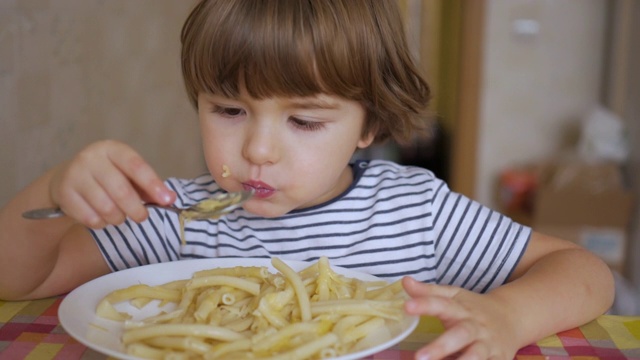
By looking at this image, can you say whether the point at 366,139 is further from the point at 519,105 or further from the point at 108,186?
the point at 519,105

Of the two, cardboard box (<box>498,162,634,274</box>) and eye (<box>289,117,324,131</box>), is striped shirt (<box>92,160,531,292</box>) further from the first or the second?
cardboard box (<box>498,162,634,274</box>)

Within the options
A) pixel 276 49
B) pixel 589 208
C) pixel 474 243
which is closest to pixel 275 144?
pixel 276 49

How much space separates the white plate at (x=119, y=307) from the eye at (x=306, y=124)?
19cm

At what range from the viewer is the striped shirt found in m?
1.08

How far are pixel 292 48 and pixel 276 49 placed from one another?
0.07 feet

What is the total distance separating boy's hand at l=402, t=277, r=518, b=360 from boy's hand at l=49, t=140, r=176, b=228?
27 centimetres

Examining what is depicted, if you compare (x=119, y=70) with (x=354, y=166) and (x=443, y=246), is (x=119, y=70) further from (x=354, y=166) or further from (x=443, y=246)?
(x=443, y=246)

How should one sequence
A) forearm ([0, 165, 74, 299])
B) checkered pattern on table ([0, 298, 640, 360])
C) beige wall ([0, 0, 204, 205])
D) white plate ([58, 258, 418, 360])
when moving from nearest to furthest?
white plate ([58, 258, 418, 360]), checkered pattern on table ([0, 298, 640, 360]), forearm ([0, 165, 74, 299]), beige wall ([0, 0, 204, 205])

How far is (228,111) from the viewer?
98 cm

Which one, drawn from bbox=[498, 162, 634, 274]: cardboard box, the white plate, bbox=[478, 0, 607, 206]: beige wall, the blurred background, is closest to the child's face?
the white plate

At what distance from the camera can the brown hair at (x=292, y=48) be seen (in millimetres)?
925

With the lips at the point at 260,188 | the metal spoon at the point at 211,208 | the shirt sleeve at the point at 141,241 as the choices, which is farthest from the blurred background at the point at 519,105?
the metal spoon at the point at 211,208

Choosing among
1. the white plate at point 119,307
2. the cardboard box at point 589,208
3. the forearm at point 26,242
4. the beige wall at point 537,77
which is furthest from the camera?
the beige wall at point 537,77

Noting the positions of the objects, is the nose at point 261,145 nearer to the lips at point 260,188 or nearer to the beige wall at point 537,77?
the lips at point 260,188
